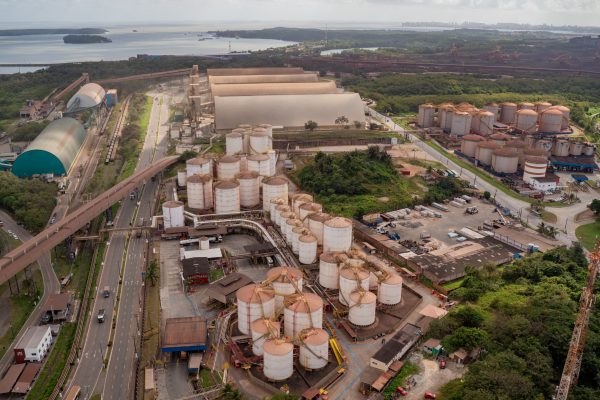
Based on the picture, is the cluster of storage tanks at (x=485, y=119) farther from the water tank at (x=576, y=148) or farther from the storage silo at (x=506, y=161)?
the storage silo at (x=506, y=161)

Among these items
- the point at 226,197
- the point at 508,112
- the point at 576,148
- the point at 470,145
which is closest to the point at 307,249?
the point at 226,197

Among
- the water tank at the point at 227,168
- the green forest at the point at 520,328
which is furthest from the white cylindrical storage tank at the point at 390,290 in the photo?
the water tank at the point at 227,168

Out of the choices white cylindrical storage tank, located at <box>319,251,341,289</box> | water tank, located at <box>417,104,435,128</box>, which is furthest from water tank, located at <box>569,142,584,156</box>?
white cylindrical storage tank, located at <box>319,251,341,289</box>

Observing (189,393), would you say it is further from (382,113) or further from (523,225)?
(382,113)

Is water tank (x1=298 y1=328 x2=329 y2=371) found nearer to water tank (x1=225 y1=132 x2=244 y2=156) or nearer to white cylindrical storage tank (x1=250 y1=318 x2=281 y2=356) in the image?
white cylindrical storage tank (x1=250 y1=318 x2=281 y2=356)

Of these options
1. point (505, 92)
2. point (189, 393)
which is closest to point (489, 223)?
point (189, 393)

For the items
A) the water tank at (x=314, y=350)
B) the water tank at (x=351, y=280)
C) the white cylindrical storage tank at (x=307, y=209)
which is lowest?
the water tank at (x=314, y=350)

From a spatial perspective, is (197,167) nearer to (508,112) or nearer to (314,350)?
(314,350)

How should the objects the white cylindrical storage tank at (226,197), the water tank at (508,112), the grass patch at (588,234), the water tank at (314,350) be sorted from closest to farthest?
1. the water tank at (314,350)
2. the grass patch at (588,234)
3. the white cylindrical storage tank at (226,197)
4. the water tank at (508,112)
